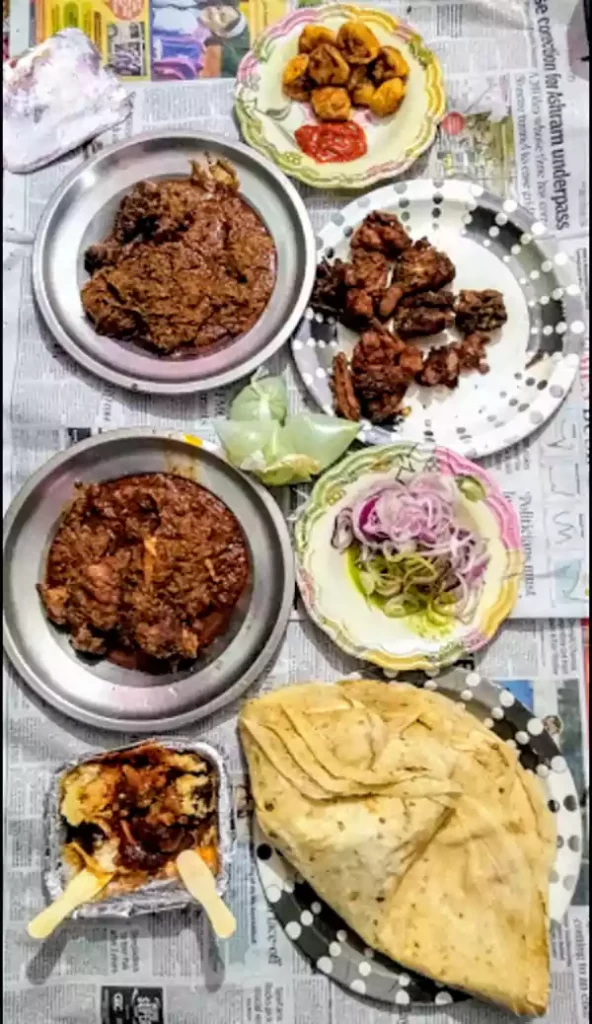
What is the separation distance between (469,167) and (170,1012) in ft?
5.34

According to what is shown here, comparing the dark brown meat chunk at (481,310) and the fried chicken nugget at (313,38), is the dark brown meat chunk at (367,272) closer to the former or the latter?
the dark brown meat chunk at (481,310)

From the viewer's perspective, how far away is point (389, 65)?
1.97 meters

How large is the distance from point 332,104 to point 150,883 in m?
1.43

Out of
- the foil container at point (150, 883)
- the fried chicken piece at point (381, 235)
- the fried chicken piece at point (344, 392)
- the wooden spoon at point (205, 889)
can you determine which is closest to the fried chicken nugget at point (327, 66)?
the fried chicken piece at point (381, 235)

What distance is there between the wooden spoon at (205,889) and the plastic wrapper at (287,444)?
25.7 inches

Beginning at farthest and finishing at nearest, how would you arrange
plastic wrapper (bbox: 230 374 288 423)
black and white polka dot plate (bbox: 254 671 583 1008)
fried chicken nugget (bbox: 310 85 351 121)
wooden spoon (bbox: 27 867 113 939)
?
1. fried chicken nugget (bbox: 310 85 351 121)
2. plastic wrapper (bbox: 230 374 288 423)
3. black and white polka dot plate (bbox: 254 671 583 1008)
4. wooden spoon (bbox: 27 867 113 939)

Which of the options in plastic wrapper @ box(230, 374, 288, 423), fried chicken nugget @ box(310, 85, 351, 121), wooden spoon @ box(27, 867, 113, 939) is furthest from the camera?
fried chicken nugget @ box(310, 85, 351, 121)

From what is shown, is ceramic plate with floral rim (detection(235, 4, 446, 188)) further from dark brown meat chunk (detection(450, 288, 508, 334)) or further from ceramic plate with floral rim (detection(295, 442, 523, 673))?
ceramic plate with floral rim (detection(295, 442, 523, 673))

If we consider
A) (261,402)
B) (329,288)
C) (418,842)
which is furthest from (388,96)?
(418,842)

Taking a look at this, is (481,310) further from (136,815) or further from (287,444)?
(136,815)

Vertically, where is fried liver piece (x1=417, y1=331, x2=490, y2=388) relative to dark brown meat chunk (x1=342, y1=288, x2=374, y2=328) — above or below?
below

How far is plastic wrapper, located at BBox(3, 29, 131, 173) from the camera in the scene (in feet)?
6.59

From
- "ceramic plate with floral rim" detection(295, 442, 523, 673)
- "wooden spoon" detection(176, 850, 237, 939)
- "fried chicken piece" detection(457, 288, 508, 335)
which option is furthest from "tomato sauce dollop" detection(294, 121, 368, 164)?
"wooden spoon" detection(176, 850, 237, 939)

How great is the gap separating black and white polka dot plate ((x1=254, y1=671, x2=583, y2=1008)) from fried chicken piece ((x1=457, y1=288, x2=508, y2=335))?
634 mm
